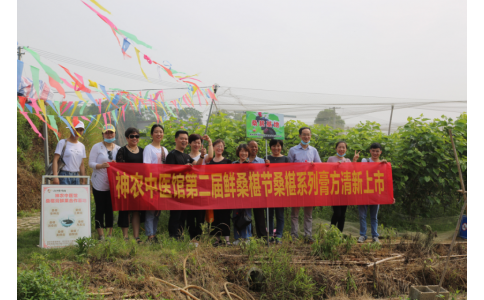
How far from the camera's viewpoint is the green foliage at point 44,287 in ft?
9.68

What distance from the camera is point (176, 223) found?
202 inches

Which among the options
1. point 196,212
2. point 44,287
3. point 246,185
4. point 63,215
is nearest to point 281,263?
point 246,185

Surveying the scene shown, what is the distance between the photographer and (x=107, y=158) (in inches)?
198

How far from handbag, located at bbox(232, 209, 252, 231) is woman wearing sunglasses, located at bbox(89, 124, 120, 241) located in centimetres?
174

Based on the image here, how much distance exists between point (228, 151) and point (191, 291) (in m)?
3.26

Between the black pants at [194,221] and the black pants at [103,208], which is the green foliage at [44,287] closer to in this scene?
the black pants at [103,208]

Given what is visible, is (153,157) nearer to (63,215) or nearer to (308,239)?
(63,215)

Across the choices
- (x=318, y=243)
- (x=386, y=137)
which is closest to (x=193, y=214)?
(x=318, y=243)

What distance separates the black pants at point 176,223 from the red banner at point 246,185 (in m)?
0.11

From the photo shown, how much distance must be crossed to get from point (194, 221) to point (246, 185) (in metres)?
0.93

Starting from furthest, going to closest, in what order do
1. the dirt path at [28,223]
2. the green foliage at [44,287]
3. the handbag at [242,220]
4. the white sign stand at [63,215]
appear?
the dirt path at [28,223] < the handbag at [242,220] < the white sign stand at [63,215] < the green foliage at [44,287]

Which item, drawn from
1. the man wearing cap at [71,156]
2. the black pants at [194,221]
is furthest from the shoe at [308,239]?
the man wearing cap at [71,156]

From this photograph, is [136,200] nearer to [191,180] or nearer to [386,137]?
[191,180]

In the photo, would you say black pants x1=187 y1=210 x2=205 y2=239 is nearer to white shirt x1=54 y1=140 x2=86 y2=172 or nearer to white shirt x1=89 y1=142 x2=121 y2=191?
white shirt x1=89 y1=142 x2=121 y2=191
